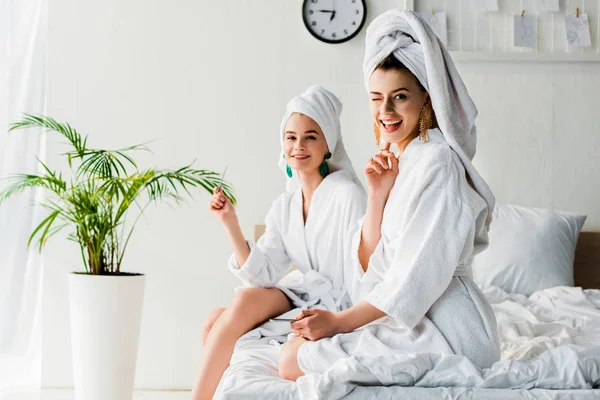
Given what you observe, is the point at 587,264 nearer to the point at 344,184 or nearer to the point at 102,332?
the point at 344,184

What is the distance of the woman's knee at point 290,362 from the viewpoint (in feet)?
5.57

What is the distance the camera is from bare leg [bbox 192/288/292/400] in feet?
7.55

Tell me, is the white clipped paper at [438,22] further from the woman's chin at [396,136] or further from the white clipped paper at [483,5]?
the woman's chin at [396,136]

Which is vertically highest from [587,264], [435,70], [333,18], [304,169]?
[333,18]

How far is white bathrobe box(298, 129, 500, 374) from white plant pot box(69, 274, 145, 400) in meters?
1.55

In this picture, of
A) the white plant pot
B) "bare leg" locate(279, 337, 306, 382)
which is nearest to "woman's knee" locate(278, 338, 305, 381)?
"bare leg" locate(279, 337, 306, 382)

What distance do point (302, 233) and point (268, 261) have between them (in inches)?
6.2

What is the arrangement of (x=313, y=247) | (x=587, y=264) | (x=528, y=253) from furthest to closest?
(x=587, y=264) < (x=528, y=253) < (x=313, y=247)

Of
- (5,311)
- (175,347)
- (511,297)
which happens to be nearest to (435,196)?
(511,297)

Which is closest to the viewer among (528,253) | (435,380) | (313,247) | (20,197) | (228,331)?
(435,380)

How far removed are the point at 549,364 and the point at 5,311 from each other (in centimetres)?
302

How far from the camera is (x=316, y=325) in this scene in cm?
171

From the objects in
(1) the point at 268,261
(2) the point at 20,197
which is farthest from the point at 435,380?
(2) the point at 20,197

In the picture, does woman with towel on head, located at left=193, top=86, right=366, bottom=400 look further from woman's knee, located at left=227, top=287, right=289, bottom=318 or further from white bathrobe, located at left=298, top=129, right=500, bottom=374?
white bathrobe, located at left=298, top=129, right=500, bottom=374
